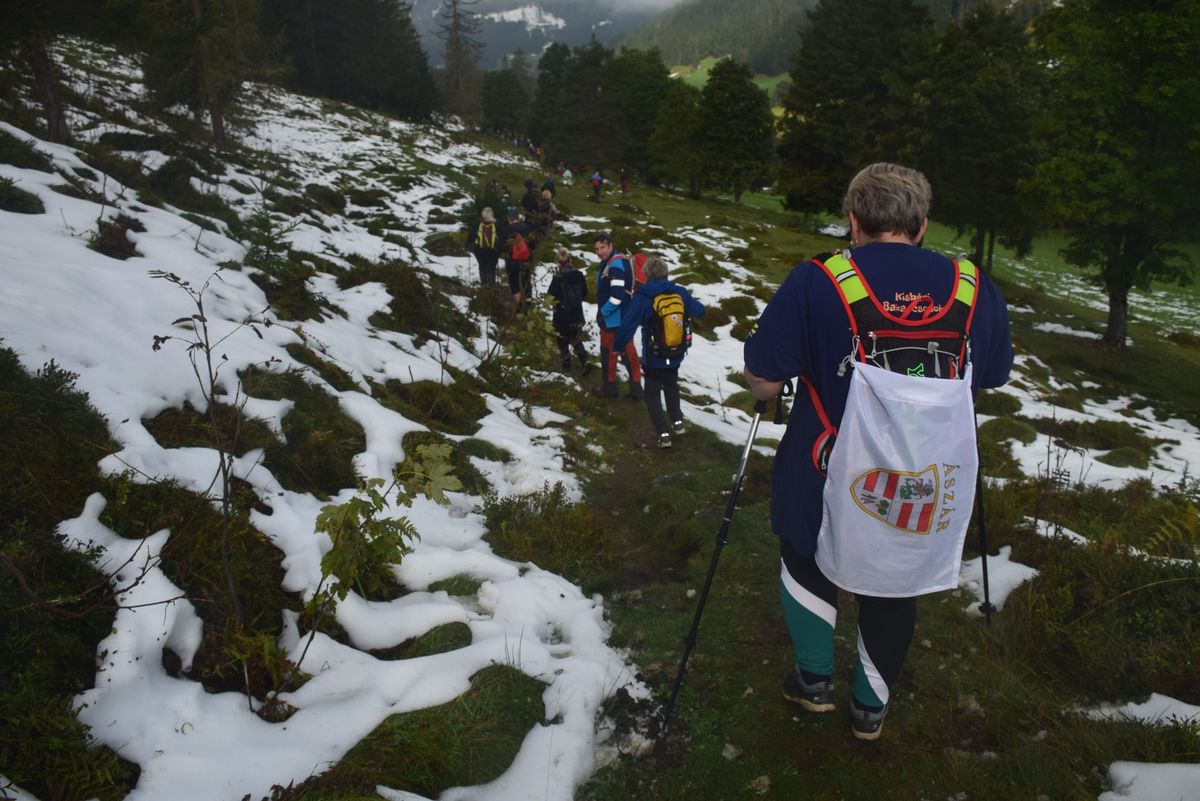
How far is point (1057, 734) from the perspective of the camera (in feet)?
9.02

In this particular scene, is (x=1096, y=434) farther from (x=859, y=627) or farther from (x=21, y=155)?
(x=21, y=155)

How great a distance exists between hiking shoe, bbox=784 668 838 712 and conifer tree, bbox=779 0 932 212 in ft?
119

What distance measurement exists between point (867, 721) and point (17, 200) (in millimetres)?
8726

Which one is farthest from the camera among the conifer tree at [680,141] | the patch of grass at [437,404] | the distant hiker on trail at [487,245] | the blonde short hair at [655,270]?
the conifer tree at [680,141]

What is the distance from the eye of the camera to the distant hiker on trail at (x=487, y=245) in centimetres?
1262

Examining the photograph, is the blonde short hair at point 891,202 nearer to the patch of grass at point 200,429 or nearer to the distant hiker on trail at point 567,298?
the patch of grass at point 200,429

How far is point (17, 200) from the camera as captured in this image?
247 inches

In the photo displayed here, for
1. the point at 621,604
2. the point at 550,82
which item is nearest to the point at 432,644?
the point at 621,604

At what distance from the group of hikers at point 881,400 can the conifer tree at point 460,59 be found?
235 feet

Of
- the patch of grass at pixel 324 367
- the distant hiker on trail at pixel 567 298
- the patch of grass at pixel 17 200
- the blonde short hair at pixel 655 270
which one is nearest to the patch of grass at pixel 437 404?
the patch of grass at pixel 324 367

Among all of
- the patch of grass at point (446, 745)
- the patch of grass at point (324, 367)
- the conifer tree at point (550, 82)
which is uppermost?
the conifer tree at point (550, 82)

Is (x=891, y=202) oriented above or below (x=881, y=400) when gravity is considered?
above

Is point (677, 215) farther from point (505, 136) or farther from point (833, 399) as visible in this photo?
point (505, 136)

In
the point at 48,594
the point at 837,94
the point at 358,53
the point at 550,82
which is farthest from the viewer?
the point at 550,82
